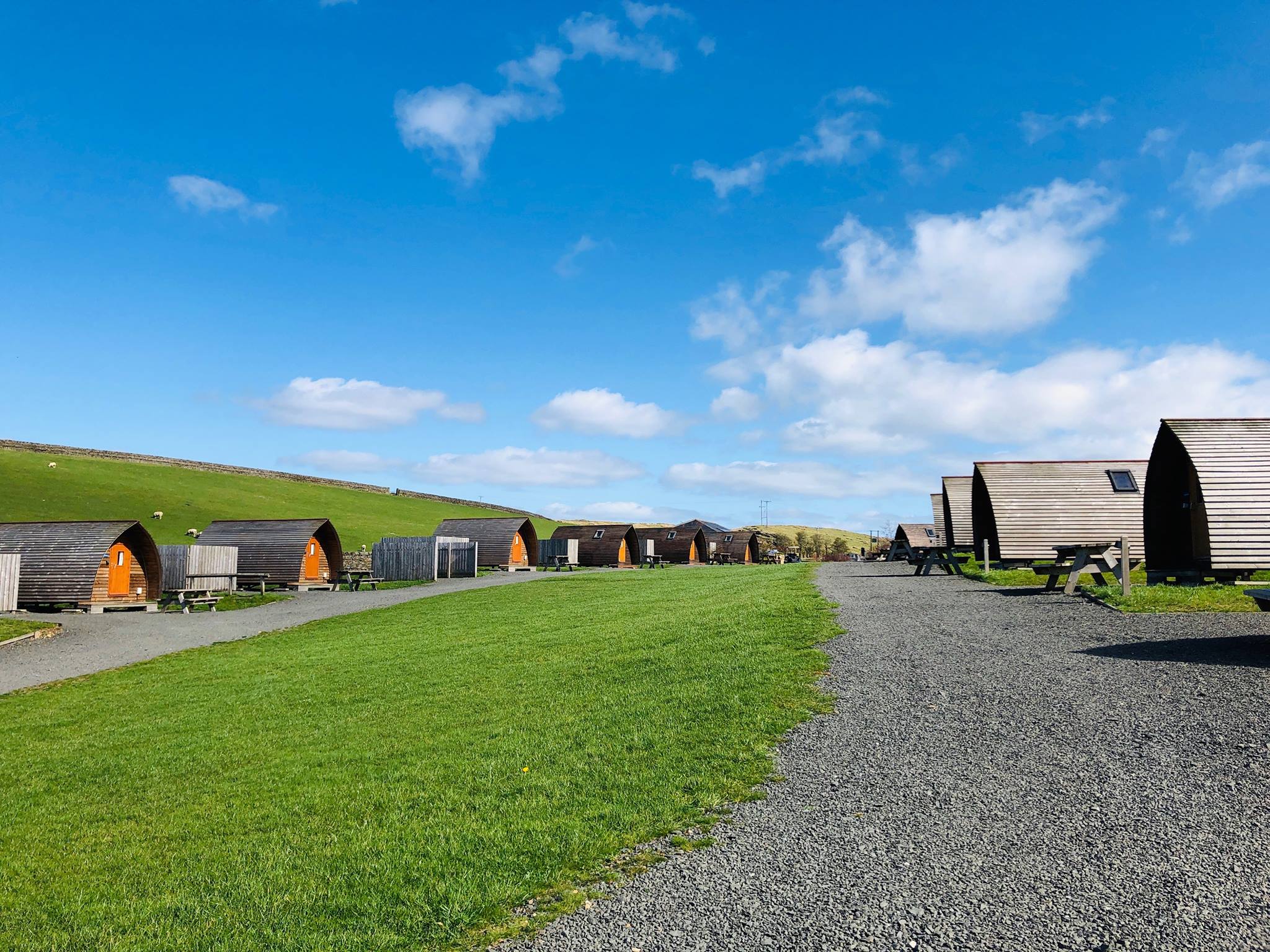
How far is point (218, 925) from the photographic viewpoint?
16.8 feet

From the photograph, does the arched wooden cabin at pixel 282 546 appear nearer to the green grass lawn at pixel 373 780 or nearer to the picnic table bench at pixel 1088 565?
the green grass lawn at pixel 373 780

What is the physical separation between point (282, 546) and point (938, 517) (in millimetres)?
46600

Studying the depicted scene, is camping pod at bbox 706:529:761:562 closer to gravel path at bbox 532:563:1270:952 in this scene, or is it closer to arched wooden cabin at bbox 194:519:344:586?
arched wooden cabin at bbox 194:519:344:586

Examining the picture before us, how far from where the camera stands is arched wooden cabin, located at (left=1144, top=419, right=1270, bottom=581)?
64.6 ft

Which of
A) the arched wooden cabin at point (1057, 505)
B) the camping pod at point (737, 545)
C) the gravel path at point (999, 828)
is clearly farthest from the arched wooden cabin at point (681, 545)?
the gravel path at point (999, 828)

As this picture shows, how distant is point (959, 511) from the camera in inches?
1791

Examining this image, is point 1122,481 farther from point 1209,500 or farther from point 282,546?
point 282,546

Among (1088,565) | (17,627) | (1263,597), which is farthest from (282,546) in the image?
(1263,597)

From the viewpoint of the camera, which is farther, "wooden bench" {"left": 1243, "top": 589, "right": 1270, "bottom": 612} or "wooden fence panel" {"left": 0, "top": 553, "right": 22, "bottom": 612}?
"wooden fence panel" {"left": 0, "top": 553, "right": 22, "bottom": 612}

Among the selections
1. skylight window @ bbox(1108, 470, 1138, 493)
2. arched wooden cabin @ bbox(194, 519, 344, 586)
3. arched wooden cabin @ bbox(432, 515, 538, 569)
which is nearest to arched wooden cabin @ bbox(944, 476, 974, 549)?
skylight window @ bbox(1108, 470, 1138, 493)

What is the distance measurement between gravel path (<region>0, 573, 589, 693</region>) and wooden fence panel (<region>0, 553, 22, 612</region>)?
1217 millimetres

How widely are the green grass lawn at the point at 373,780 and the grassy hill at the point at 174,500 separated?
5611cm

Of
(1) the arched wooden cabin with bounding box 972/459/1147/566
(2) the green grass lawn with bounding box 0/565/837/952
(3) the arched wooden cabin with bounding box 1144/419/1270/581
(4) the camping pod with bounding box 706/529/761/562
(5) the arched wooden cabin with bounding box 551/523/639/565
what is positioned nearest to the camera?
(2) the green grass lawn with bounding box 0/565/837/952

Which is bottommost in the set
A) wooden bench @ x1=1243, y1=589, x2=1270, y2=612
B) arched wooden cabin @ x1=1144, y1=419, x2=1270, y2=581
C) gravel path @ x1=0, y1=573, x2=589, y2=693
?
gravel path @ x1=0, y1=573, x2=589, y2=693
